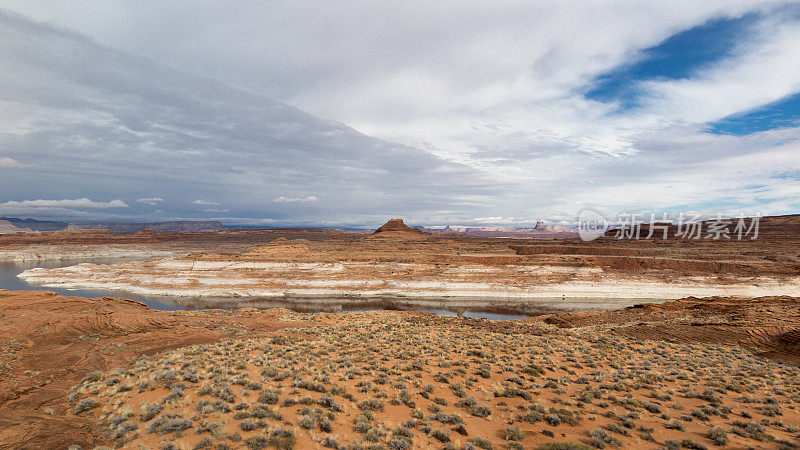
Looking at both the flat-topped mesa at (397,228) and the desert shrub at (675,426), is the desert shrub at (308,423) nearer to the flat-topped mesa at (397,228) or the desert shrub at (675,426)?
the desert shrub at (675,426)

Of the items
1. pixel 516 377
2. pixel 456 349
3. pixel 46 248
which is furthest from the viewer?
pixel 46 248

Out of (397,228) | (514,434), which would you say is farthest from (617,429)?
(397,228)

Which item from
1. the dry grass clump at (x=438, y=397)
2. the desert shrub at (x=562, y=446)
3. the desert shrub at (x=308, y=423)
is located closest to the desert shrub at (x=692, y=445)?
the dry grass clump at (x=438, y=397)

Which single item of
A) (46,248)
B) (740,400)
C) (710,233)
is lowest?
(46,248)

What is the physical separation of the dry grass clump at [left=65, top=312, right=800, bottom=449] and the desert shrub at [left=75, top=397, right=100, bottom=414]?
0.03m

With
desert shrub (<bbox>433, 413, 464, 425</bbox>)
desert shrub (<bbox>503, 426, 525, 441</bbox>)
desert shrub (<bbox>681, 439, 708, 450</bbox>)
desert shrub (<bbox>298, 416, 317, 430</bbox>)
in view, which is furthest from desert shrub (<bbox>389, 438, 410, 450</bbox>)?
desert shrub (<bbox>681, 439, 708, 450</bbox>)

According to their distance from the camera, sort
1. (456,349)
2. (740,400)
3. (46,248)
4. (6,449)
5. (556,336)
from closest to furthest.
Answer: (6,449), (740,400), (456,349), (556,336), (46,248)

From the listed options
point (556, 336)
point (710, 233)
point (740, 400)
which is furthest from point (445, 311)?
point (710, 233)

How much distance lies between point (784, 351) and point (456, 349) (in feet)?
53.5

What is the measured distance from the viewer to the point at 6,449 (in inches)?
289

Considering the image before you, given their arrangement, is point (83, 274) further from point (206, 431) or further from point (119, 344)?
point (206, 431)

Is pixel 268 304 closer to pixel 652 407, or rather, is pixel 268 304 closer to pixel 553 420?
pixel 553 420

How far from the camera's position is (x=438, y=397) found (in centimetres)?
1050

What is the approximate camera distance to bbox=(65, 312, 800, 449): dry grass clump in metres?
8.02
